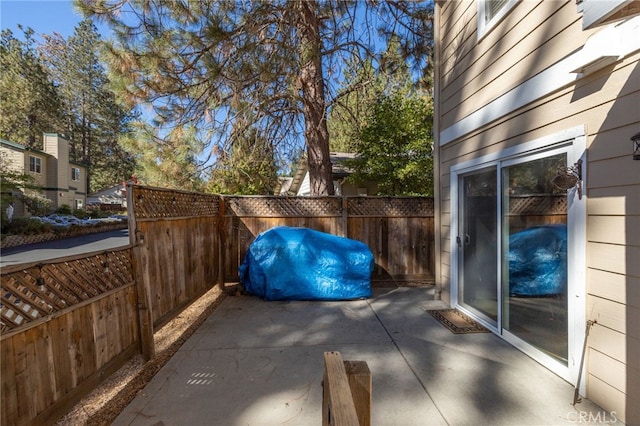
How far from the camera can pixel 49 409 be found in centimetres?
184

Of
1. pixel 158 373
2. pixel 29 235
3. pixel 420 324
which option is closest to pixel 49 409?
pixel 158 373

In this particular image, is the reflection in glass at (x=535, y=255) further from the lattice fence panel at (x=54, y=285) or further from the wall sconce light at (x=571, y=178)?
the lattice fence panel at (x=54, y=285)

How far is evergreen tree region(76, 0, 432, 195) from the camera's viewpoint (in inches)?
190

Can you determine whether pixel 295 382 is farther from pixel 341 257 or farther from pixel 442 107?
pixel 442 107

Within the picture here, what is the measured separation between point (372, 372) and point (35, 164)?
22524mm

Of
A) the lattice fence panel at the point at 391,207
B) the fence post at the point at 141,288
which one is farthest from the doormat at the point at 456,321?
the fence post at the point at 141,288

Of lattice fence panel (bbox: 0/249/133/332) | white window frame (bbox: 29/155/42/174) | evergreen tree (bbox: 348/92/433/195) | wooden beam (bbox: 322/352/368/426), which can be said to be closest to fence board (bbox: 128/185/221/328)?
lattice fence panel (bbox: 0/249/133/332)

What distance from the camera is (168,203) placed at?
3.56m

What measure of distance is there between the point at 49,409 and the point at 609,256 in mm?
3711

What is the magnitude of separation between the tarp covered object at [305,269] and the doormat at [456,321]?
3.69 feet

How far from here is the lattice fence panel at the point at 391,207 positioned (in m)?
5.59

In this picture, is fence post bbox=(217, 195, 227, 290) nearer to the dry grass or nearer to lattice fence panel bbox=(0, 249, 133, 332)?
the dry grass
